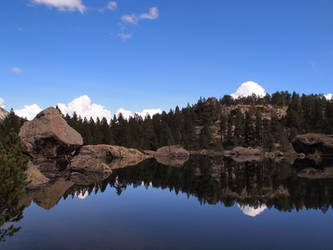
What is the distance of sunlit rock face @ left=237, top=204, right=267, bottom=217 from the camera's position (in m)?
16.3

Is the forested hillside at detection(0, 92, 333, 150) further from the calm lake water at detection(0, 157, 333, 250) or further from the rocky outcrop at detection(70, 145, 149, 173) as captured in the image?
the calm lake water at detection(0, 157, 333, 250)

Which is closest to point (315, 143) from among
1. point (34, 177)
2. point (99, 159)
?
point (99, 159)

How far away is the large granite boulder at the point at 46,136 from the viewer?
40625mm

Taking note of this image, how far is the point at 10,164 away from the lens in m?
10.3

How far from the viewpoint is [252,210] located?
17.1 meters

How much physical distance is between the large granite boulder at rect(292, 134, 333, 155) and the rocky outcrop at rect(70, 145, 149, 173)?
42450mm

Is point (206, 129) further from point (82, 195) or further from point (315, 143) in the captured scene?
point (82, 195)

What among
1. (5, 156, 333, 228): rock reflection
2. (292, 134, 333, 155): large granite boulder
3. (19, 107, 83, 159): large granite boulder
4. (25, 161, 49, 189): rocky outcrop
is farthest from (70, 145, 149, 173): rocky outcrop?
(292, 134, 333, 155): large granite boulder

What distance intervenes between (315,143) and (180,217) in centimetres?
6524

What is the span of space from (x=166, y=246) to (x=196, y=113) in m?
146

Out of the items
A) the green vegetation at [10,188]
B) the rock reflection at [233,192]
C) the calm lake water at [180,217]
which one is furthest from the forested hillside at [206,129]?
the green vegetation at [10,188]

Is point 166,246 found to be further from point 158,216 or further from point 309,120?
point 309,120

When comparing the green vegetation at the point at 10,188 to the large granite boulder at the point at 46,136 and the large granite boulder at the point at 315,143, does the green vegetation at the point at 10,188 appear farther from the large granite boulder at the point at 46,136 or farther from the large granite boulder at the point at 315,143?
the large granite boulder at the point at 315,143

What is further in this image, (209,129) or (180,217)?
(209,129)
